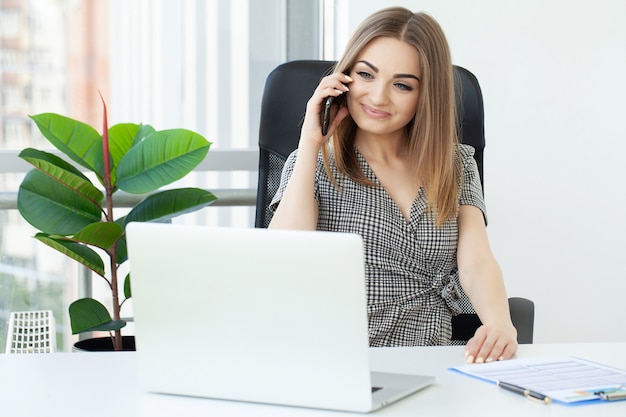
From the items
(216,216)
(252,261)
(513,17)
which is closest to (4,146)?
(216,216)

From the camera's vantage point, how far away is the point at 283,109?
203cm

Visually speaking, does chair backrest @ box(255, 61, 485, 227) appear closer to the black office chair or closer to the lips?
the black office chair

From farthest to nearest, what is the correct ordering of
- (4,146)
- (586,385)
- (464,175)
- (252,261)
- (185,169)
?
(4,146), (185,169), (464,175), (586,385), (252,261)

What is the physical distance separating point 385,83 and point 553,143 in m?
1.45

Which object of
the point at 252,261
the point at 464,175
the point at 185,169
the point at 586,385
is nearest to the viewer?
the point at 252,261

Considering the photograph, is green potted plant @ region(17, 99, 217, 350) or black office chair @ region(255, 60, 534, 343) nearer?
black office chair @ region(255, 60, 534, 343)

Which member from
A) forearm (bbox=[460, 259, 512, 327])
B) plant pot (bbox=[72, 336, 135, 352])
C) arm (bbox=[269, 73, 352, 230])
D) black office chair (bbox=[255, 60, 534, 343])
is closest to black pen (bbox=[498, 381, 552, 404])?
forearm (bbox=[460, 259, 512, 327])

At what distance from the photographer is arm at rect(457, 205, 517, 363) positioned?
1404 millimetres

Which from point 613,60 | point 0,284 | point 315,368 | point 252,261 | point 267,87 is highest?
point 613,60

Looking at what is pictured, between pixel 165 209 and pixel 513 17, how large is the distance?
4.72 ft

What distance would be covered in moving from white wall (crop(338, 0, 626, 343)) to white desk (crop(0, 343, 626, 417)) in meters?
1.74

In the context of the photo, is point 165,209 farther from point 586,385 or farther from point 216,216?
point 586,385

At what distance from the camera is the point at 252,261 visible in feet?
3.40

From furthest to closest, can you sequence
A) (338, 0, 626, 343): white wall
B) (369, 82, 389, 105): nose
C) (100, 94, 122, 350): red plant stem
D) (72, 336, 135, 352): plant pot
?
(338, 0, 626, 343): white wall < (72, 336, 135, 352): plant pot < (100, 94, 122, 350): red plant stem < (369, 82, 389, 105): nose
